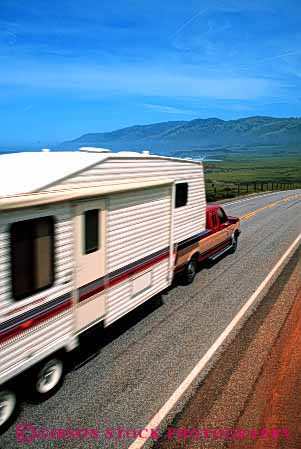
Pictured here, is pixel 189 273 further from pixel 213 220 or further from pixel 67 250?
pixel 67 250

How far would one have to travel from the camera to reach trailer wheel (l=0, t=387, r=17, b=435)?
523cm

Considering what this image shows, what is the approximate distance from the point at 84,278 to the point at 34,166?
6.21ft

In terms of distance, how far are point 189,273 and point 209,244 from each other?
1.53 metres

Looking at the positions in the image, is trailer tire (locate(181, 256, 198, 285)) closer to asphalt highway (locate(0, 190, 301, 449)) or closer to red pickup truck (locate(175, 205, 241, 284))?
red pickup truck (locate(175, 205, 241, 284))

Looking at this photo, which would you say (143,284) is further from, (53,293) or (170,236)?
(53,293)

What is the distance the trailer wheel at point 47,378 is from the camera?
5.72 metres

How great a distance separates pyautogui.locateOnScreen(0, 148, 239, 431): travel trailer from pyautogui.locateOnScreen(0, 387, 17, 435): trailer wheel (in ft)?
0.05

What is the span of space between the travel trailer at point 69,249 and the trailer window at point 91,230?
2cm

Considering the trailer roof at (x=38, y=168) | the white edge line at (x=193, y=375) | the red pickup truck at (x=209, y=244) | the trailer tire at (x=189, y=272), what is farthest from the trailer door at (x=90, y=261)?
the trailer tire at (x=189, y=272)

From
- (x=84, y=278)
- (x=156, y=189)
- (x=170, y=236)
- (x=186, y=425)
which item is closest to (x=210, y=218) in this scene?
(x=170, y=236)

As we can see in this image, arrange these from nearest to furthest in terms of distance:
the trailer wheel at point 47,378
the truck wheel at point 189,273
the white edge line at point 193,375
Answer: the white edge line at point 193,375, the trailer wheel at point 47,378, the truck wheel at point 189,273

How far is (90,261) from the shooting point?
643cm

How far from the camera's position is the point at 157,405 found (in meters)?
5.89

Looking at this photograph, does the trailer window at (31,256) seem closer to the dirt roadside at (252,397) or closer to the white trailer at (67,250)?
the white trailer at (67,250)
